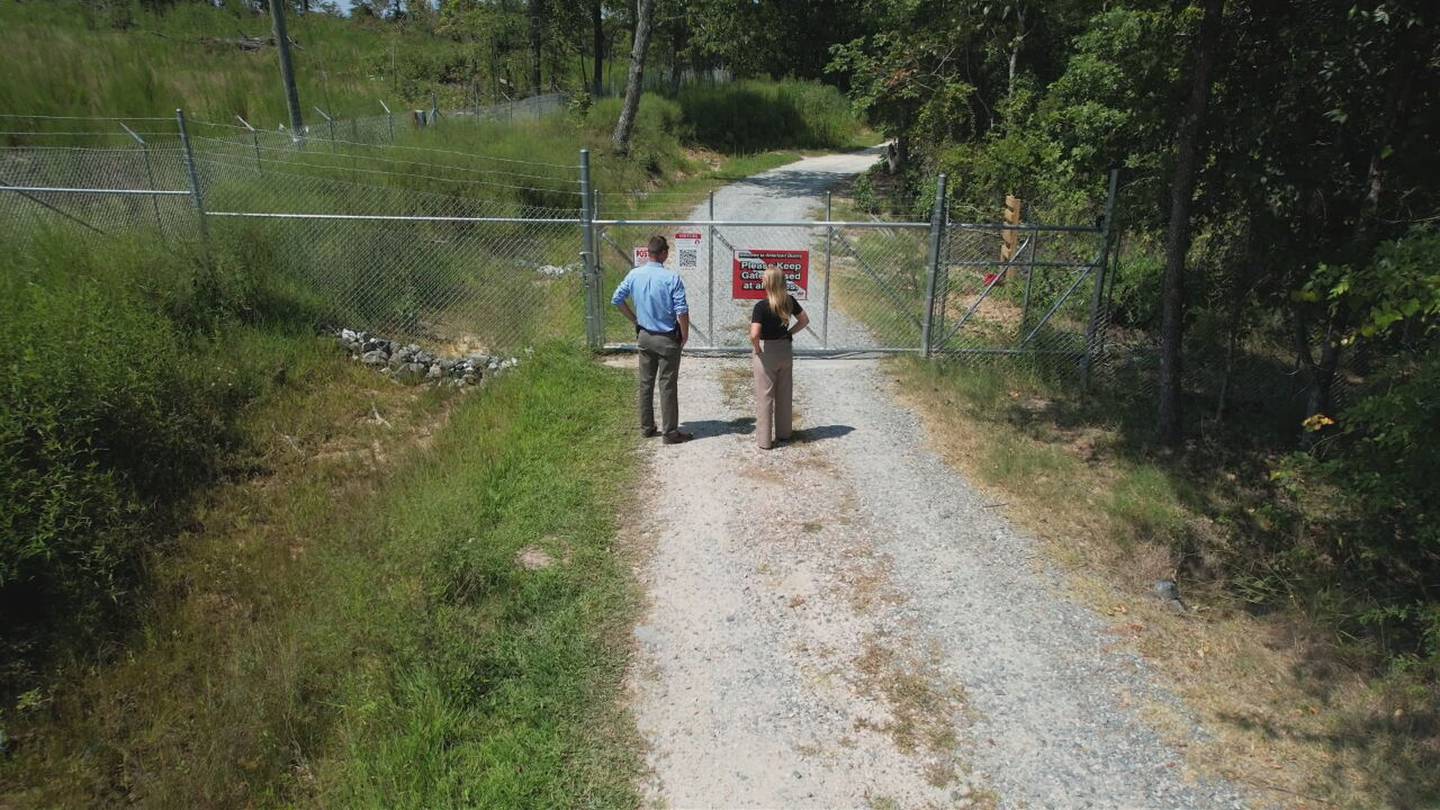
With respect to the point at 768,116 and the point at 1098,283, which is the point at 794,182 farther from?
the point at 1098,283

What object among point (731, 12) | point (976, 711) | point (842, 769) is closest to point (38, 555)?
point (842, 769)

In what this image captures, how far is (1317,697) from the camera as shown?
484 centimetres

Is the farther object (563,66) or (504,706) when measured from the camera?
(563,66)

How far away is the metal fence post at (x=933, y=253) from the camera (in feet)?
30.4

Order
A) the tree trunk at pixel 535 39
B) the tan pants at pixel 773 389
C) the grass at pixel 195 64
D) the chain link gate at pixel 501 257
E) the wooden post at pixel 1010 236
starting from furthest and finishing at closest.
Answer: the tree trunk at pixel 535 39, the grass at pixel 195 64, the wooden post at pixel 1010 236, the chain link gate at pixel 501 257, the tan pants at pixel 773 389

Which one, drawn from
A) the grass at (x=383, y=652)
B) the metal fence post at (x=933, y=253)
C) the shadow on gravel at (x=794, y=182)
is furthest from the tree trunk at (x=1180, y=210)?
the shadow on gravel at (x=794, y=182)

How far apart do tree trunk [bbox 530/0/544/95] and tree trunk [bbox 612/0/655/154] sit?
31.8 feet

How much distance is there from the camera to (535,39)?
3167 cm

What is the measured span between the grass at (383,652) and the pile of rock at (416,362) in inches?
86.2

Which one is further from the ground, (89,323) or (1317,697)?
(89,323)

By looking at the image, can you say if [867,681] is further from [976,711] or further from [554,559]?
[554,559]

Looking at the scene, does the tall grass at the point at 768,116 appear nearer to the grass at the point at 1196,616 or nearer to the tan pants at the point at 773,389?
the grass at the point at 1196,616

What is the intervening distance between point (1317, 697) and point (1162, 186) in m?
5.49

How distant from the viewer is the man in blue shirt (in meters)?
7.56
